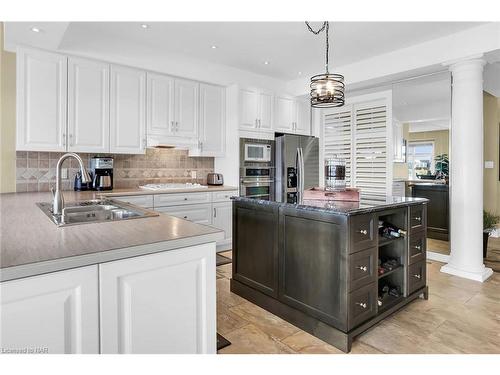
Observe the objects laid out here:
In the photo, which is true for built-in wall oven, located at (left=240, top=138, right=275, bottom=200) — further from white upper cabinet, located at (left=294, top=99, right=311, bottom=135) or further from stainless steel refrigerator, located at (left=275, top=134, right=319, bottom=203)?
white upper cabinet, located at (left=294, top=99, right=311, bottom=135)

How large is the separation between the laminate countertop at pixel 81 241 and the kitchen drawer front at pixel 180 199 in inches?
78.4

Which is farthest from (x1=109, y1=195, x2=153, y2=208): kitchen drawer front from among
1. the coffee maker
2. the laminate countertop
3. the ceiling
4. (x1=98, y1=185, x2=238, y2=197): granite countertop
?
the laminate countertop

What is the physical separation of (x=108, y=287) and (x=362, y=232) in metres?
1.54

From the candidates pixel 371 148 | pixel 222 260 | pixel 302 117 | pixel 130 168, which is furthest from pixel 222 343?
pixel 302 117

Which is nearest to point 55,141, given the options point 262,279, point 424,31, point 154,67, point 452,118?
point 154,67

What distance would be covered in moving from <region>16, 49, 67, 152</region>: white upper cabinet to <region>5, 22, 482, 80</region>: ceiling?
17 cm

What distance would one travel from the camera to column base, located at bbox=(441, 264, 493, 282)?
3.30 m

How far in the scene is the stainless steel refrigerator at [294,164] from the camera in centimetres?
488

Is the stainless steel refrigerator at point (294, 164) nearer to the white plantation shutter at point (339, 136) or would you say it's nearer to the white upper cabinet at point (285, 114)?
the white upper cabinet at point (285, 114)

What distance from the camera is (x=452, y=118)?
→ 3570 mm

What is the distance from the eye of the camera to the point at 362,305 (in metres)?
2.09

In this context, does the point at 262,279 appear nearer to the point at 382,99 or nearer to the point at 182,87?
the point at 182,87

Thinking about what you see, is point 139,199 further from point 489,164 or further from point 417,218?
point 489,164
